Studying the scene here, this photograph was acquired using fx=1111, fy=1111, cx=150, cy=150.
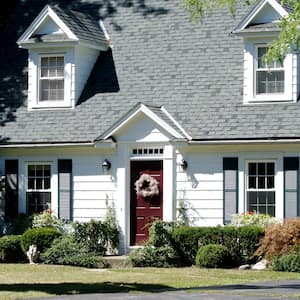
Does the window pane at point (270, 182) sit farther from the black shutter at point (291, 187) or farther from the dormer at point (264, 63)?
the dormer at point (264, 63)

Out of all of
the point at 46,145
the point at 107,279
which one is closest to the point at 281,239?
the point at 107,279

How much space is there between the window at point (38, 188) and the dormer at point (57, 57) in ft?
5.93

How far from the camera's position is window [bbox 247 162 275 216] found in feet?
91.4

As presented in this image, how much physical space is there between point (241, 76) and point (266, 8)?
1.91m

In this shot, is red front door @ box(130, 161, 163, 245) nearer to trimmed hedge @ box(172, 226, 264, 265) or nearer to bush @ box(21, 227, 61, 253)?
trimmed hedge @ box(172, 226, 264, 265)

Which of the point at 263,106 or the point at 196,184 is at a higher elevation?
the point at 263,106

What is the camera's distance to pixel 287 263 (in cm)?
2519

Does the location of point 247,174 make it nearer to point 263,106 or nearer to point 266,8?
point 263,106

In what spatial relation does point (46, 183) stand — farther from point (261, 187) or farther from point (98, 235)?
point (261, 187)

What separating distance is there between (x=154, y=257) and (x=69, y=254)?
2.17m

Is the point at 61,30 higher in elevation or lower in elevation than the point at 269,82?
higher

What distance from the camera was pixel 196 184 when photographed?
2855 cm

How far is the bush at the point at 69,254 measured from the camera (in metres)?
27.3

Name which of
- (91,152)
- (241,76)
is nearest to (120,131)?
(91,152)
